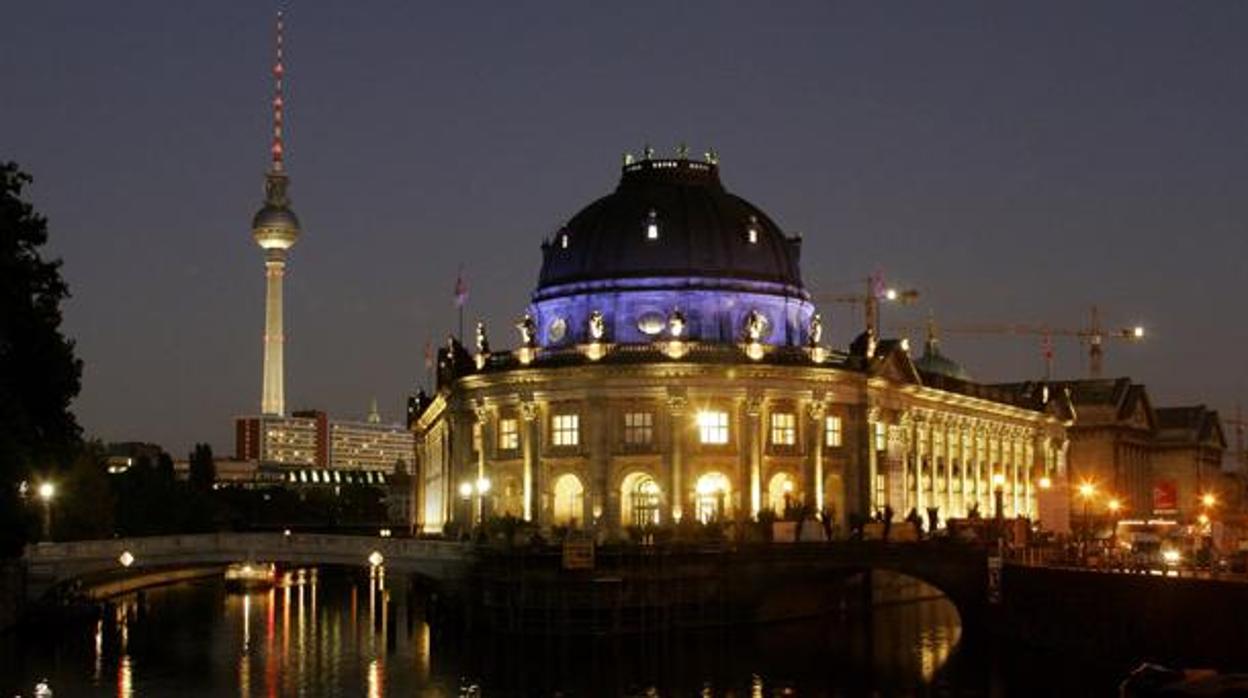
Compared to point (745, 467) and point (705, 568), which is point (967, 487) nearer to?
point (745, 467)

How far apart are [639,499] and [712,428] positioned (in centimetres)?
700

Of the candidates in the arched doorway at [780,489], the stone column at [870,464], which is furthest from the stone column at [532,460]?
the stone column at [870,464]

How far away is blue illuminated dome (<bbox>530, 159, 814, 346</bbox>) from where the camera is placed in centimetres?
13650

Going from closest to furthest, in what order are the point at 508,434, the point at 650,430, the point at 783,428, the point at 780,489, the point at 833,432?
the point at 650,430
the point at 780,489
the point at 783,428
the point at 508,434
the point at 833,432

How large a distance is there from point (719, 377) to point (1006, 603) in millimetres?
34330

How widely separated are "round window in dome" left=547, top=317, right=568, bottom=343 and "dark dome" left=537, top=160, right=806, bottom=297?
2.87 m

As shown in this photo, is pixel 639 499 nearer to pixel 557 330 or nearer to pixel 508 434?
pixel 508 434

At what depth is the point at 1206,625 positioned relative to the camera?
239ft

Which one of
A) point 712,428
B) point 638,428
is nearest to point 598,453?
point 638,428

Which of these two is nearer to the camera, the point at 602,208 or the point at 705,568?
the point at 705,568

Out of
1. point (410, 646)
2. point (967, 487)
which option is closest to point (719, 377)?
point (410, 646)

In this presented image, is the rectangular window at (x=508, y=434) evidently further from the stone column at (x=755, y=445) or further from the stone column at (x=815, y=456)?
the stone column at (x=815, y=456)

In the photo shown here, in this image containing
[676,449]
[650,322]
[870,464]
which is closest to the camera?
[676,449]

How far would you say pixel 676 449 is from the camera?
127312 mm
